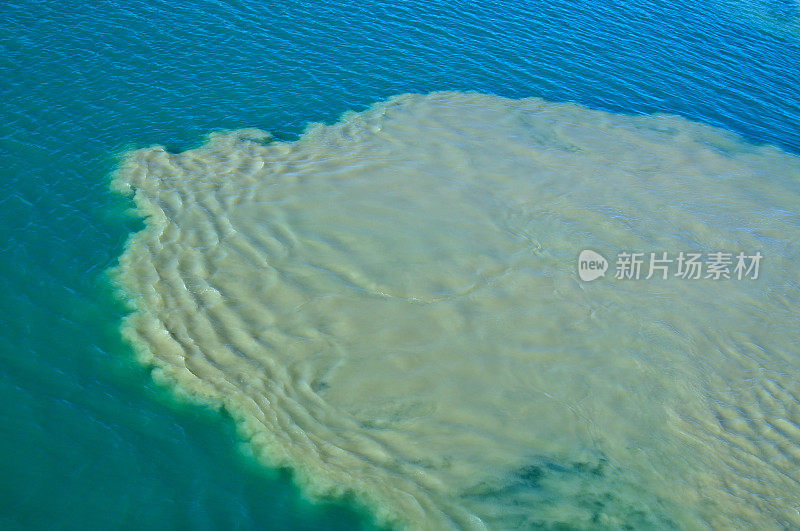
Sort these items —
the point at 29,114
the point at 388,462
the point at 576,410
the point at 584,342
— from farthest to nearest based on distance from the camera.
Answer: the point at 29,114
the point at 584,342
the point at 576,410
the point at 388,462

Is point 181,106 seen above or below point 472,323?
above

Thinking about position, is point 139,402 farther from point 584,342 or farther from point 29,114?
point 29,114

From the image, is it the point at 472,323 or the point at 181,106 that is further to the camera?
the point at 181,106

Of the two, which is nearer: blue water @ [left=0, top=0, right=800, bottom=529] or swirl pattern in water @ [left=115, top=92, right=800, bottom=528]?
blue water @ [left=0, top=0, right=800, bottom=529]

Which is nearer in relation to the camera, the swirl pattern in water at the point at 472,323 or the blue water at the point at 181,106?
the blue water at the point at 181,106

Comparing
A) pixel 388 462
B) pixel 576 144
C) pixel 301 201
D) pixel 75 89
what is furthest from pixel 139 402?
pixel 576 144
